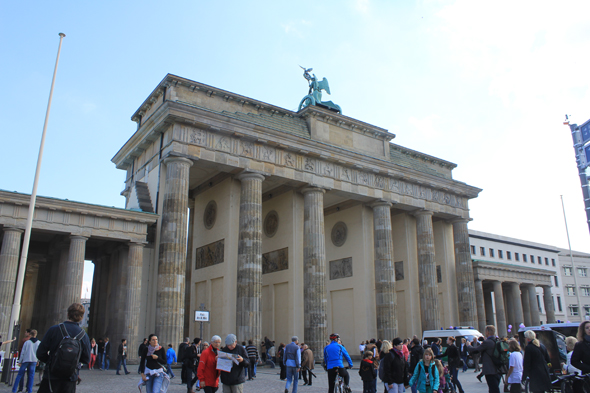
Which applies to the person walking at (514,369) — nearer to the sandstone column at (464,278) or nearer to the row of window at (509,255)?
A: the sandstone column at (464,278)

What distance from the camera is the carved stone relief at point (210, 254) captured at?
87.0 feet

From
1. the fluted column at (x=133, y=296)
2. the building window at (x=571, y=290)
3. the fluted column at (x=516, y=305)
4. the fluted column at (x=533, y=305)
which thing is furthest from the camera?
the building window at (x=571, y=290)

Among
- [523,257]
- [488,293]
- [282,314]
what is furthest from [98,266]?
[523,257]

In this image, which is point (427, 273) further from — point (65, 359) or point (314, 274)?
point (65, 359)

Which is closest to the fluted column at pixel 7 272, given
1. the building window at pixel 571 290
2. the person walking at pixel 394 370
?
the person walking at pixel 394 370

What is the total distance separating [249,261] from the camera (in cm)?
2428

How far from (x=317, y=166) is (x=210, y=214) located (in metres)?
6.81

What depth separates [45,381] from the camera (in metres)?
5.50

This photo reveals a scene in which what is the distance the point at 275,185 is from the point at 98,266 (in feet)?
35.9

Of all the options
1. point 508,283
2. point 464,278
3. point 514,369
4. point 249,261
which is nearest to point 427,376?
point 514,369

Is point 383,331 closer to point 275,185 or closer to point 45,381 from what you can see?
point 275,185

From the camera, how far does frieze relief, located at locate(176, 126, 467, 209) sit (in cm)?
2458

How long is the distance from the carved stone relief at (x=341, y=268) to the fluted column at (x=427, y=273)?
483 centimetres

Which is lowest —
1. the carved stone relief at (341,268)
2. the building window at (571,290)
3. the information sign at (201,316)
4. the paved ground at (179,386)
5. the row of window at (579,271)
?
the paved ground at (179,386)
